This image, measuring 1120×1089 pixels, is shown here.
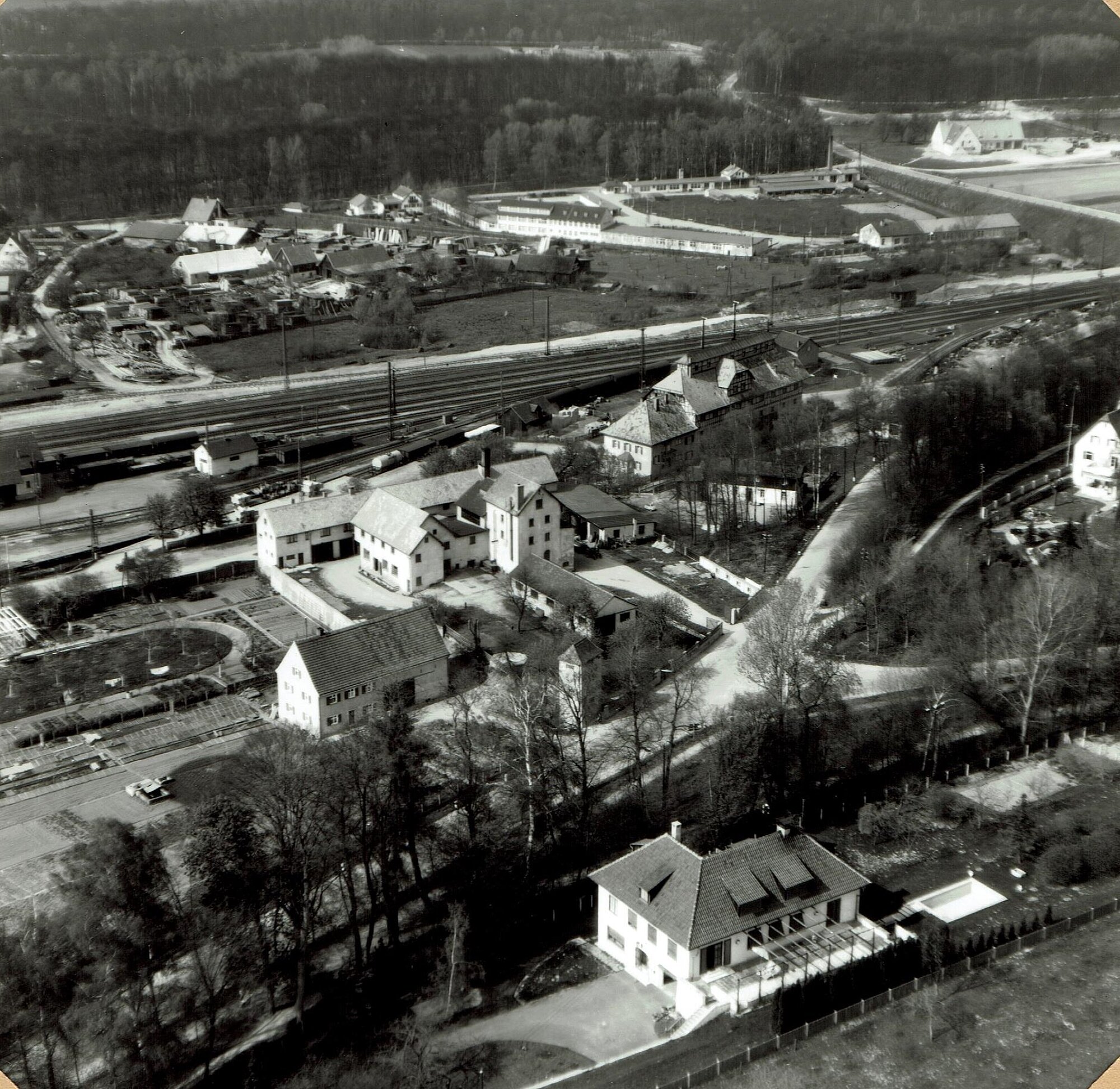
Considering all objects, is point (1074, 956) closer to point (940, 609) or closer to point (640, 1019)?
point (640, 1019)

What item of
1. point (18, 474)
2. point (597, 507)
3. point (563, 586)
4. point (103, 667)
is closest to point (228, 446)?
point (18, 474)

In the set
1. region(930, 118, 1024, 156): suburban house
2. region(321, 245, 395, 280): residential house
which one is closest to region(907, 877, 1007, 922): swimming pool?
region(321, 245, 395, 280): residential house

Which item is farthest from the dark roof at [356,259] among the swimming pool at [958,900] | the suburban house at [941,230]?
the swimming pool at [958,900]

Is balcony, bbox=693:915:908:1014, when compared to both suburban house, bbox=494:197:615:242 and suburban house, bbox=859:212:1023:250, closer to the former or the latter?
suburban house, bbox=859:212:1023:250

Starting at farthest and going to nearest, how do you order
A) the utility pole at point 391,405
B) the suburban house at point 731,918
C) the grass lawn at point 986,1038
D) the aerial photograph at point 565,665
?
the utility pole at point 391,405 < the suburban house at point 731,918 < the aerial photograph at point 565,665 < the grass lawn at point 986,1038

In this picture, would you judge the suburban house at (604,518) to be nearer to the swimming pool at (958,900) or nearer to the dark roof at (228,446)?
the dark roof at (228,446)

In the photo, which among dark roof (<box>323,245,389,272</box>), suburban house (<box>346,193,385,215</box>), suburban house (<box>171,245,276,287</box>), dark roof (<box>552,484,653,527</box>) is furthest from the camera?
suburban house (<box>346,193,385,215</box>)
